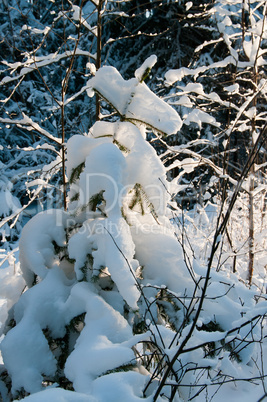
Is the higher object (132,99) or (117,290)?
(132,99)

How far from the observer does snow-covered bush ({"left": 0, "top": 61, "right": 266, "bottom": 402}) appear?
4.00ft

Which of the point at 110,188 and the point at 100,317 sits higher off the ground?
the point at 110,188

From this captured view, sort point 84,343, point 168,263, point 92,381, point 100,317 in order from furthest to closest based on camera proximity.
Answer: point 168,263
point 100,317
point 84,343
point 92,381

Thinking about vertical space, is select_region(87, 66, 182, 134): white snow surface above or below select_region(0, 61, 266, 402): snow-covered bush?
above

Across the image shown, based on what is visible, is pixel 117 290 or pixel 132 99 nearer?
pixel 117 290

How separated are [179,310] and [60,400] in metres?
0.73

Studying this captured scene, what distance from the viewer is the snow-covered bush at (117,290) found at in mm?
1220

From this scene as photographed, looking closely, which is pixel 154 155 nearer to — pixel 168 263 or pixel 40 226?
pixel 168 263

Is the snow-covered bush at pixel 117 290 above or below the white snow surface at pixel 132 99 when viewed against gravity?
below

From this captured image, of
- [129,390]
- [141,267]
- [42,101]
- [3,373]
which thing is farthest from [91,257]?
[42,101]

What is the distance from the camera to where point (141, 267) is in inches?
61.6

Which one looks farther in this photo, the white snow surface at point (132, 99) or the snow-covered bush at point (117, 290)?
the white snow surface at point (132, 99)

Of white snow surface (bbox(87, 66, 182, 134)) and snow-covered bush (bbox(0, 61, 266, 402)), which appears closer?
snow-covered bush (bbox(0, 61, 266, 402))

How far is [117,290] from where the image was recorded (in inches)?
59.2
